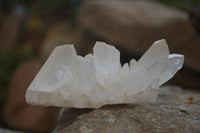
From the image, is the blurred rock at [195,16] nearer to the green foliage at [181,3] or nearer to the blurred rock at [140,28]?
the blurred rock at [140,28]

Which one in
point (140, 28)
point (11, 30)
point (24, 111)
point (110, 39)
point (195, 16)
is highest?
point (195, 16)

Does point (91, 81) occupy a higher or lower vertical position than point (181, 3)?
higher

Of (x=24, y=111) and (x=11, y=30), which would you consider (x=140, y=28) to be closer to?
(x=24, y=111)

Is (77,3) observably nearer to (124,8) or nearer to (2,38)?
(2,38)

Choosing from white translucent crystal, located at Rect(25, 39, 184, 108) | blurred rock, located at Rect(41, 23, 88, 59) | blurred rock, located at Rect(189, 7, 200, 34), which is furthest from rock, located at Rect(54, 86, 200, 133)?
blurred rock, located at Rect(41, 23, 88, 59)

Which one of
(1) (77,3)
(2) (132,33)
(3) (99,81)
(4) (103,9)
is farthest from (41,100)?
(1) (77,3)

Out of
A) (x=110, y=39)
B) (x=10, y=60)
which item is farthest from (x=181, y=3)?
(x=10, y=60)
